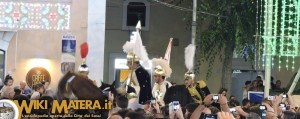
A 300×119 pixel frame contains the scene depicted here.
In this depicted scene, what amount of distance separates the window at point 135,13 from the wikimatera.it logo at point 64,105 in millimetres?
16531

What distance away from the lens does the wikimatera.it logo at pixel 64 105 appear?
7359 mm

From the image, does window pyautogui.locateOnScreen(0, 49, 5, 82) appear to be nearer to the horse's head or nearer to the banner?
the banner

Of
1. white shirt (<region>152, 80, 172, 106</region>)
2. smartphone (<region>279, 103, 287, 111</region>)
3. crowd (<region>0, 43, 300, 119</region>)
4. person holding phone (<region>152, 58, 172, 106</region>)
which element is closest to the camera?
crowd (<region>0, 43, 300, 119</region>)

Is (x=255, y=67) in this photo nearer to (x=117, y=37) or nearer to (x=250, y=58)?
(x=250, y=58)

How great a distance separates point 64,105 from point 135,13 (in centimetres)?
1697

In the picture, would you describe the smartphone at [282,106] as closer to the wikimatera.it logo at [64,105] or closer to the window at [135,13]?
the wikimatera.it logo at [64,105]

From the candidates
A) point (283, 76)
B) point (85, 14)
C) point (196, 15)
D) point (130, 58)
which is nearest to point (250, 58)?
point (196, 15)

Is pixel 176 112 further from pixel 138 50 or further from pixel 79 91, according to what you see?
pixel 138 50

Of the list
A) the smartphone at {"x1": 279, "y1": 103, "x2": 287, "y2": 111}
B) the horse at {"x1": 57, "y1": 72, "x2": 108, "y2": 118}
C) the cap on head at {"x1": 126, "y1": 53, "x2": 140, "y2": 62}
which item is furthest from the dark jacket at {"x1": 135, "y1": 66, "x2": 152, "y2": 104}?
the horse at {"x1": 57, "y1": 72, "x2": 108, "y2": 118}

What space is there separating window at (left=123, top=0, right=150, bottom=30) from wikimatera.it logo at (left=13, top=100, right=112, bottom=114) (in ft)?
54.2

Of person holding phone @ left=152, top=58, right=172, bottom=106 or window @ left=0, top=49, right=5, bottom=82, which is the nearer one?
person holding phone @ left=152, top=58, right=172, bottom=106

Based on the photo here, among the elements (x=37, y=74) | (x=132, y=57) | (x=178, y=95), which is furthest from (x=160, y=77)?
(x=37, y=74)

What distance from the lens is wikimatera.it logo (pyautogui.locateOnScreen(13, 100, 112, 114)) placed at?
24.1ft

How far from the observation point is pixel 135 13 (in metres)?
24.3
